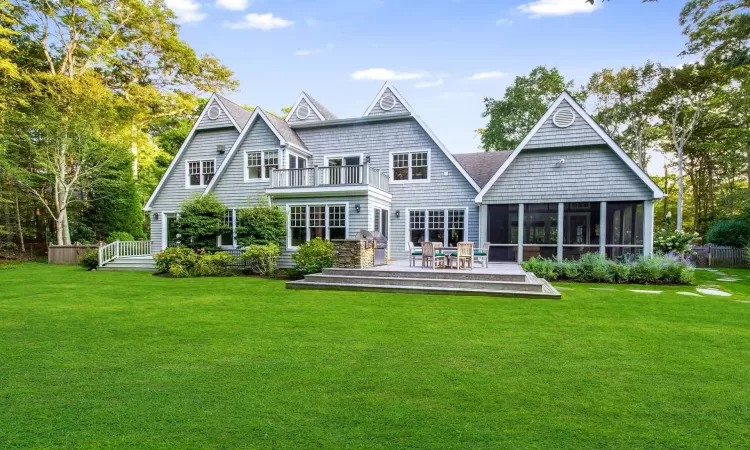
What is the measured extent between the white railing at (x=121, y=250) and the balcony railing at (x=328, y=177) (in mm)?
→ 9124

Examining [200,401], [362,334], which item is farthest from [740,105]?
[200,401]

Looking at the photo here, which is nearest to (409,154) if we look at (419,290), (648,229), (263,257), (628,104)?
(263,257)

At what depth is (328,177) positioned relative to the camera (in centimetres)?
1591

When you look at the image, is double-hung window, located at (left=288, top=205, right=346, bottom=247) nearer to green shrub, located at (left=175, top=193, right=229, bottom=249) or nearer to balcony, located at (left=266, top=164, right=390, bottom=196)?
balcony, located at (left=266, top=164, right=390, bottom=196)

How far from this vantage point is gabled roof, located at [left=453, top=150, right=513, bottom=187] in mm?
17266

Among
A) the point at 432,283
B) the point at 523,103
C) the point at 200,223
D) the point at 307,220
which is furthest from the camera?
the point at 523,103

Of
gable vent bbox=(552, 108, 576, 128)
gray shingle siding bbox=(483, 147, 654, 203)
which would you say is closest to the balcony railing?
gray shingle siding bbox=(483, 147, 654, 203)

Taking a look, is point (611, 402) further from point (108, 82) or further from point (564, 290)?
point (108, 82)

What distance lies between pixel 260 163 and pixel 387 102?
6317 mm

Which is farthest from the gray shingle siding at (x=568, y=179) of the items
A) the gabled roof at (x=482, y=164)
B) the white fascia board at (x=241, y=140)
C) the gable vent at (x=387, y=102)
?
the white fascia board at (x=241, y=140)

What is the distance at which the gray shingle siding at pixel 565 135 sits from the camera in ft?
46.3

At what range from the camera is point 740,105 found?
2362 cm

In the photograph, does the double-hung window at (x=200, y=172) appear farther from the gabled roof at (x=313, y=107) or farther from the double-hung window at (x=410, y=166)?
the double-hung window at (x=410, y=166)

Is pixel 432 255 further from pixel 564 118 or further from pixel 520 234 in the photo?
pixel 564 118
